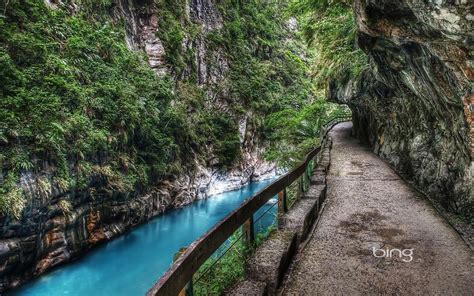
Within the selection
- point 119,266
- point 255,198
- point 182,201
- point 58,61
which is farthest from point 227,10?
point 255,198

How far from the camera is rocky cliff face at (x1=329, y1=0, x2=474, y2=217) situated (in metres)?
4.12

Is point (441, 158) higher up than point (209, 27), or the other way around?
point (209, 27)

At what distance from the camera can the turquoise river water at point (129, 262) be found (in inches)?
499

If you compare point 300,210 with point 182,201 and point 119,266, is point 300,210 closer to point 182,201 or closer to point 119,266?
point 119,266

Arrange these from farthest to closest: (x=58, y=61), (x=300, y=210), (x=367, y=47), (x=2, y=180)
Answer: (x=58, y=61) < (x=2, y=180) < (x=367, y=47) < (x=300, y=210)

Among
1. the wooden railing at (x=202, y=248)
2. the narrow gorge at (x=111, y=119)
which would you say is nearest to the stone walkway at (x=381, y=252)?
the wooden railing at (x=202, y=248)

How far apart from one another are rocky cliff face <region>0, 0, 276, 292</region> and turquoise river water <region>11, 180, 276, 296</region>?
1.60 ft

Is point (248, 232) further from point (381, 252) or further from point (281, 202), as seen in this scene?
point (381, 252)

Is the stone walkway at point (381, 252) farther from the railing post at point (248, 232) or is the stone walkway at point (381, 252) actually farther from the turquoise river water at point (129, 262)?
the turquoise river water at point (129, 262)

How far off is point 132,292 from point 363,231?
34.1ft

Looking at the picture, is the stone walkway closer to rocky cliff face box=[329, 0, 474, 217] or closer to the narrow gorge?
rocky cliff face box=[329, 0, 474, 217]

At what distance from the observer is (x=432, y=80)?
614 centimetres

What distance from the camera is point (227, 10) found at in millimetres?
37406

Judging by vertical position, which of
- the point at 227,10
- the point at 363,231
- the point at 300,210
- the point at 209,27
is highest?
the point at 227,10
